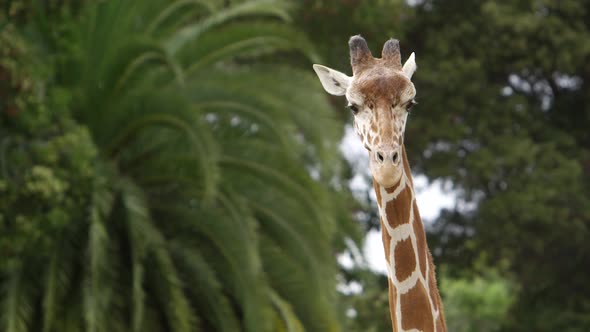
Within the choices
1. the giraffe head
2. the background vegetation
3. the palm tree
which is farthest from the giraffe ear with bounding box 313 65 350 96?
the palm tree

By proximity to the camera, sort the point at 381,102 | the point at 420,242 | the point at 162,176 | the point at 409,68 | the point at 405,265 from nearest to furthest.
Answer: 1. the point at 381,102
2. the point at 405,265
3. the point at 420,242
4. the point at 409,68
5. the point at 162,176

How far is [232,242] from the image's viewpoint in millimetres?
12375

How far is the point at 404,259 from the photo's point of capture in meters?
4.79

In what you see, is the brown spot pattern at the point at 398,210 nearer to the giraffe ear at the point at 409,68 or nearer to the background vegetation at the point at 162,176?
the giraffe ear at the point at 409,68

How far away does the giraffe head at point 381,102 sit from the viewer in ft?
14.5

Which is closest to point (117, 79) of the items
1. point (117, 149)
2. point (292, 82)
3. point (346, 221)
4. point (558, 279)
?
point (117, 149)

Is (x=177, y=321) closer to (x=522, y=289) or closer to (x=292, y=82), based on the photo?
(x=292, y=82)

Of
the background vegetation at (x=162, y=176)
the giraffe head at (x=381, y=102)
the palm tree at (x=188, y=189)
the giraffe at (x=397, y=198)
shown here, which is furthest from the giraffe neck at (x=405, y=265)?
the palm tree at (x=188, y=189)

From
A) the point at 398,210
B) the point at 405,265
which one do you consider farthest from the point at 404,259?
the point at 398,210

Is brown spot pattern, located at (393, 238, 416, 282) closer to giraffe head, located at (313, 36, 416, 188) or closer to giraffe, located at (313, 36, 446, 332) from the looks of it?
giraffe, located at (313, 36, 446, 332)

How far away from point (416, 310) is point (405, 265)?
0.56ft

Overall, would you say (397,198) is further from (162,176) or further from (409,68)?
(162,176)

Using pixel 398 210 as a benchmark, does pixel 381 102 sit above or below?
above

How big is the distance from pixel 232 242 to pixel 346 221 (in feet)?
7.26
